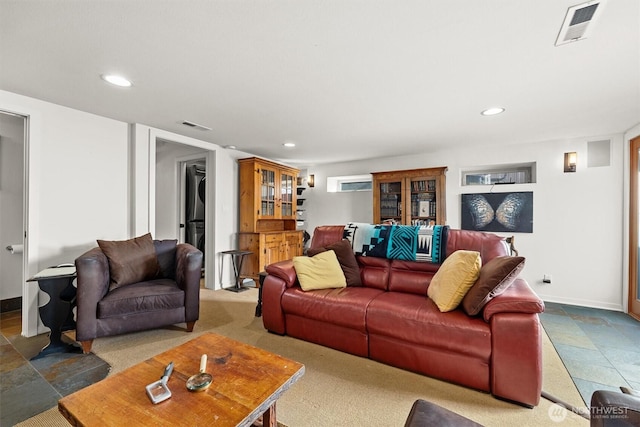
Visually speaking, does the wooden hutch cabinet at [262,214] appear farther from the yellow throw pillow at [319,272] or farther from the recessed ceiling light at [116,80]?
the recessed ceiling light at [116,80]

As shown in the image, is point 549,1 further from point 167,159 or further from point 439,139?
point 167,159

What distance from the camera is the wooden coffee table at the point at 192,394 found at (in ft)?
3.16

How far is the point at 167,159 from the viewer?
4.82m

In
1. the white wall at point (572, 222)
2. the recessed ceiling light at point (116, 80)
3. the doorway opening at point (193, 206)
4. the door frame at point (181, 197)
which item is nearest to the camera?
the recessed ceiling light at point (116, 80)

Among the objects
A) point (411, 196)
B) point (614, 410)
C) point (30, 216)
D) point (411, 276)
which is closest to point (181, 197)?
point (30, 216)

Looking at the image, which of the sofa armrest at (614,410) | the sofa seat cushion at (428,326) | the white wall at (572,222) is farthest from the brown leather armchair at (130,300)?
the white wall at (572,222)

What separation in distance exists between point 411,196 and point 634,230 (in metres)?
2.57

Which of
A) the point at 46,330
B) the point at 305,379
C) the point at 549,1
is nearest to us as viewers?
the point at 549,1

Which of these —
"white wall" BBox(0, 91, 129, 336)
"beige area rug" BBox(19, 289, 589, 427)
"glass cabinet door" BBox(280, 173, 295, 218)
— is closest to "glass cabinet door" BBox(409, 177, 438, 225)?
"glass cabinet door" BBox(280, 173, 295, 218)

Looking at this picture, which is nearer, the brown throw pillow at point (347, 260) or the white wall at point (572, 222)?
the brown throw pillow at point (347, 260)

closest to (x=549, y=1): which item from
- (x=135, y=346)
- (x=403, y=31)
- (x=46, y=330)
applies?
(x=403, y=31)

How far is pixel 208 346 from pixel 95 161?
8.54 feet

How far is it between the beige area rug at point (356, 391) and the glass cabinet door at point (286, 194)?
105 inches

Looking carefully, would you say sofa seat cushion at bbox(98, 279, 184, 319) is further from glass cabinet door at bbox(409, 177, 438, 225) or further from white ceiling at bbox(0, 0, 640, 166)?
glass cabinet door at bbox(409, 177, 438, 225)
